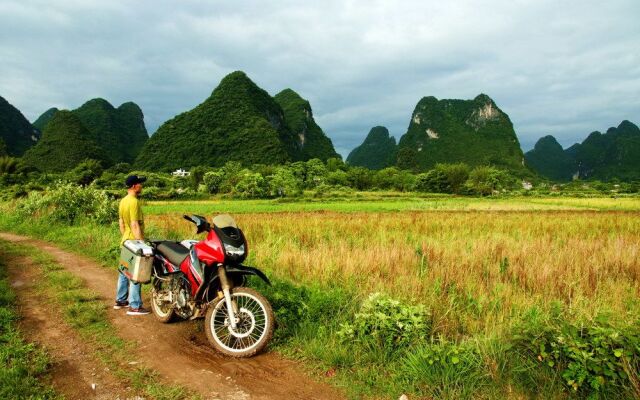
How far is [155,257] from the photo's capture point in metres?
5.33

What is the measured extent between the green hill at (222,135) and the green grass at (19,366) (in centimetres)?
9634

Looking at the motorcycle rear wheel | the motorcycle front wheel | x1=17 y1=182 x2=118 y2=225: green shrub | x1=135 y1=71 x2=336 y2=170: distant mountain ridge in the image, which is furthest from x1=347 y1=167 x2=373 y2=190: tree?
the motorcycle front wheel

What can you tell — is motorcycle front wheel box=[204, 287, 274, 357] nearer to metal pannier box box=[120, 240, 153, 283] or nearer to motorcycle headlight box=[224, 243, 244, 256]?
motorcycle headlight box=[224, 243, 244, 256]

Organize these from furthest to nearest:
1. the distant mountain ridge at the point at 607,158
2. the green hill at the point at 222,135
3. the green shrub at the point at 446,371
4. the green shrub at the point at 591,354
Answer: the distant mountain ridge at the point at 607,158, the green hill at the point at 222,135, the green shrub at the point at 446,371, the green shrub at the point at 591,354

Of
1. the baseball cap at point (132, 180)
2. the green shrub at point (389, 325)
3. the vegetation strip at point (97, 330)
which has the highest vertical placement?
the baseball cap at point (132, 180)

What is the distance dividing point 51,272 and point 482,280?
846 cm

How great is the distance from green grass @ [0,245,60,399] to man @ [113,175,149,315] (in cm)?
127

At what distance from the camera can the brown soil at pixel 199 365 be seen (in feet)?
11.2

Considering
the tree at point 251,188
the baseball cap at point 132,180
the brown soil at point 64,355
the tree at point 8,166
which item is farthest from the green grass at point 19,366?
the tree at point 8,166

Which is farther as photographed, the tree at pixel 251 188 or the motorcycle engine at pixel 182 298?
the tree at pixel 251 188

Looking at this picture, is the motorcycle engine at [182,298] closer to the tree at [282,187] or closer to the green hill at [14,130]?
the tree at [282,187]

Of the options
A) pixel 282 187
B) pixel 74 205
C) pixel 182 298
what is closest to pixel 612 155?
pixel 282 187

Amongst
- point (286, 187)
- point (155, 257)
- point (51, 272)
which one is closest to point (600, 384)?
point (155, 257)

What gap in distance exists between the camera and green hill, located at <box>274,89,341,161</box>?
150075mm
